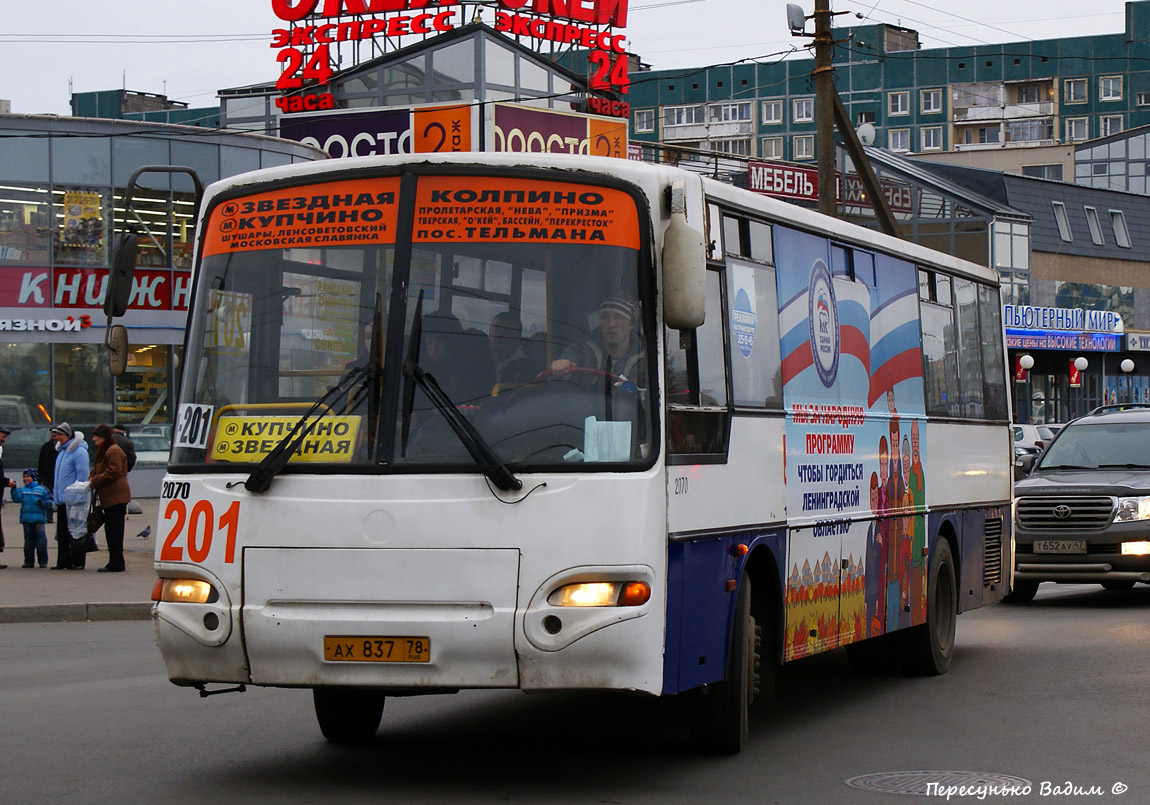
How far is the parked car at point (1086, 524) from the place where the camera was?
1703 centimetres

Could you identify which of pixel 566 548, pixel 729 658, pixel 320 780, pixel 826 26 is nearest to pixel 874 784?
pixel 729 658

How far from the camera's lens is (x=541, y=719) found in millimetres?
9617

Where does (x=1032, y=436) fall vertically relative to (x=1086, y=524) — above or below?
above

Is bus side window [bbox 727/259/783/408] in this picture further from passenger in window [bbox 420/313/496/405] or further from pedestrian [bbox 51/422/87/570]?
pedestrian [bbox 51/422/87/570]

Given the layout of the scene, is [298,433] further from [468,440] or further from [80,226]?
[80,226]

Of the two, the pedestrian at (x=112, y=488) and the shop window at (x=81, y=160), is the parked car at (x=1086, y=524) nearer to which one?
the pedestrian at (x=112, y=488)

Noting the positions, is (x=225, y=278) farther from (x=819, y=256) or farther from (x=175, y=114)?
(x=175, y=114)

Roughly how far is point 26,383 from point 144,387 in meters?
2.41

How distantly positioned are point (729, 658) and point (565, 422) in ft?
5.27

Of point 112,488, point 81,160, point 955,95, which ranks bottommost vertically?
point 112,488

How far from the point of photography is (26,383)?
34188 mm

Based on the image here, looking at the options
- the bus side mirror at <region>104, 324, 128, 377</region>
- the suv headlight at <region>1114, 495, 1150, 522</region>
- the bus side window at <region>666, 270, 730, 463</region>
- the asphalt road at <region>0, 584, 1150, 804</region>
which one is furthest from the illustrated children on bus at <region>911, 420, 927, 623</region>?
the suv headlight at <region>1114, 495, 1150, 522</region>

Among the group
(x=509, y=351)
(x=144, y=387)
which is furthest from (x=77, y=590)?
(x=144, y=387)

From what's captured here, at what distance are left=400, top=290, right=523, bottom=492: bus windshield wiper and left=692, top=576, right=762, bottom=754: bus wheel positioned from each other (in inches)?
65.5
